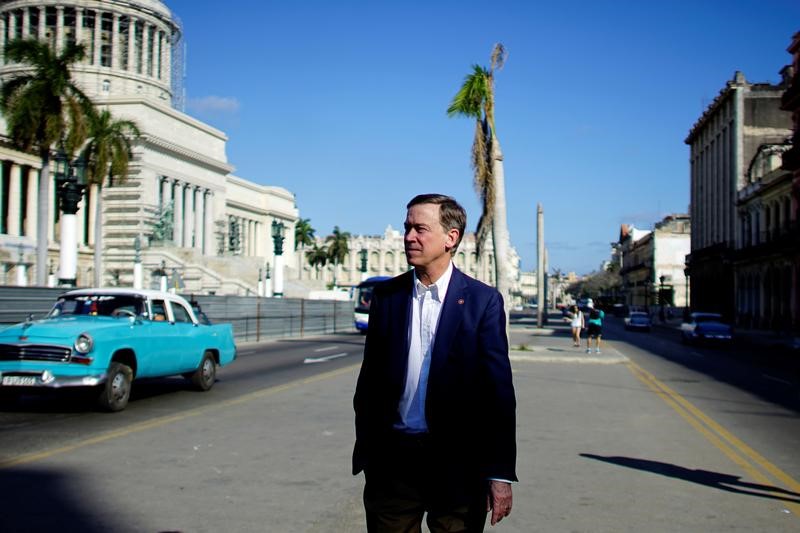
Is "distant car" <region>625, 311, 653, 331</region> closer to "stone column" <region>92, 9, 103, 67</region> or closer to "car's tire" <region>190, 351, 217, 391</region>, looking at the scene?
"car's tire" <region>190, 351, 217, 391</region>

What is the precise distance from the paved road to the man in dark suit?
2614mm

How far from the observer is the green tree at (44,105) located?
36781mm

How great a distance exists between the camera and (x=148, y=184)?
77.6m

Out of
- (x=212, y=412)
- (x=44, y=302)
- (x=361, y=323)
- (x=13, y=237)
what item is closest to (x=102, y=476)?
(x=212, y=412)

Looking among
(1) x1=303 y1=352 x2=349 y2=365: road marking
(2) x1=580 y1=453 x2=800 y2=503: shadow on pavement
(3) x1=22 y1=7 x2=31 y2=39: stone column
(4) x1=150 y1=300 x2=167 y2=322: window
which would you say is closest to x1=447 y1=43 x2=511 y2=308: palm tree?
(1) x1=303 y1=352 x2=349 y2=365: road marking

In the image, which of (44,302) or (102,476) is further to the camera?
(44,302)

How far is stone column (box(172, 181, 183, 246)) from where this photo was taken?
273 feet

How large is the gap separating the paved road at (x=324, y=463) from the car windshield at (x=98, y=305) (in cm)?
144

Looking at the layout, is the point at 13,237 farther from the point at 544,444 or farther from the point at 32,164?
the point at 544,444

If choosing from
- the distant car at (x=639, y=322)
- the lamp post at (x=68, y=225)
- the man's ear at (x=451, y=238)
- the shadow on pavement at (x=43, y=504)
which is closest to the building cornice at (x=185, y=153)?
the distant car at (x=639, y=322)

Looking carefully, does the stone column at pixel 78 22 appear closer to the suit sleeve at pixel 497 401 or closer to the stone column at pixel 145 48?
the stone column at pixel 145 48

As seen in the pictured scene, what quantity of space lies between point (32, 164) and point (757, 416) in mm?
64489

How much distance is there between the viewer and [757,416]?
13.4 meters

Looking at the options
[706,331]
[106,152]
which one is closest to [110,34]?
[106,152]
